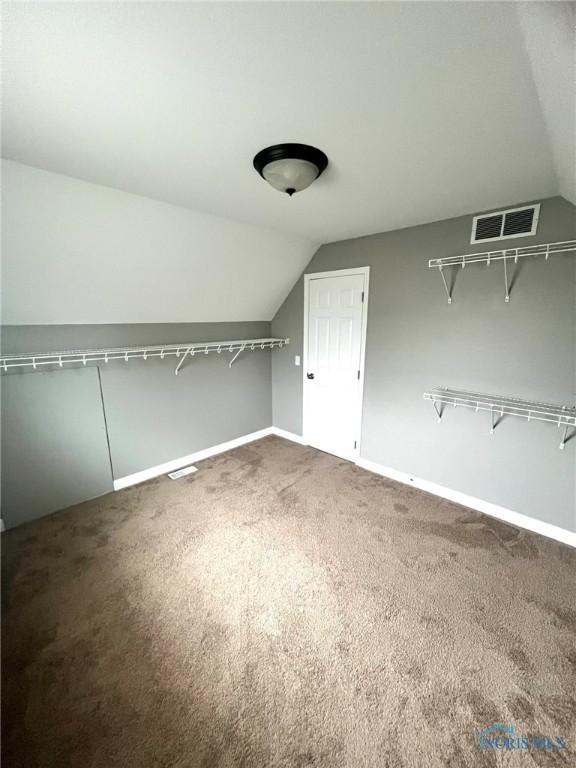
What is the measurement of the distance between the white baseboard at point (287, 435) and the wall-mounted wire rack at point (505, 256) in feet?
7.50

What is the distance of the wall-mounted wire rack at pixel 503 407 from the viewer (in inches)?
80.9

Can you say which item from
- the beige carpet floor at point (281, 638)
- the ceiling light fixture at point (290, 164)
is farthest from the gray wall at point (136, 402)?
the ceiling light fixture at point (290, 164)

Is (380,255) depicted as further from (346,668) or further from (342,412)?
(346,668)

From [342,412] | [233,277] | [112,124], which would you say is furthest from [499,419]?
[112,124]

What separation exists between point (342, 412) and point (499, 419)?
4.77 feet

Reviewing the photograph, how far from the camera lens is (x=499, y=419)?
2330mm

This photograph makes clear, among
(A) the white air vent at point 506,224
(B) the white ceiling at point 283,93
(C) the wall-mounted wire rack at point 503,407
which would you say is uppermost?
(B) the white ceiling at point 283,93

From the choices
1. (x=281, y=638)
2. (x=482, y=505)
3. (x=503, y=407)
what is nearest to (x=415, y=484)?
(x=482, y=505)

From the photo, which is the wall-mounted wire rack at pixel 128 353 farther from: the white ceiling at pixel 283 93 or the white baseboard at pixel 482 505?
the white baseboard at pixel 482 505

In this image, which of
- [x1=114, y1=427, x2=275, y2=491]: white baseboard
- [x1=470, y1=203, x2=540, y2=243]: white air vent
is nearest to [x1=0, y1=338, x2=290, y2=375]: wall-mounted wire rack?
[x1=114, y1=427, x2=275, y2=491]: white baseboard

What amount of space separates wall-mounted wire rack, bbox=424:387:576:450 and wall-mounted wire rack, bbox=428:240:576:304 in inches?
29.3

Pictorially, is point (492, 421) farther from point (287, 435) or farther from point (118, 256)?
point (118, 256)

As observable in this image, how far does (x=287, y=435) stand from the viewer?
4.02 metres

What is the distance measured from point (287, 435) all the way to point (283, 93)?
342 centimetres
